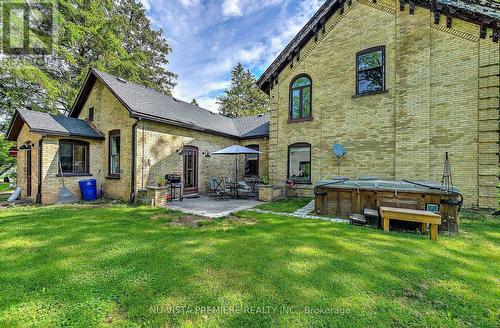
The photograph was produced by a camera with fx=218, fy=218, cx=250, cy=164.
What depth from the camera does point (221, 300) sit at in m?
2.66

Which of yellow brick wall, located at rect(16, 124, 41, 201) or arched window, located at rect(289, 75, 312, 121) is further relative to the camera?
arched window, located at rect(289, 75, 312, 121)

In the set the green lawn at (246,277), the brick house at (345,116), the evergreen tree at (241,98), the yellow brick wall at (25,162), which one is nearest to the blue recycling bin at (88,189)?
the brick house at (345,116)

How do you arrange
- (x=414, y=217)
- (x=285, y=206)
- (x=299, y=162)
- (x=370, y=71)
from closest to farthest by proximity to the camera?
(x=414, y=217) → (x=285, y=206) → (x=370, y=71) → (x=299, y=162)

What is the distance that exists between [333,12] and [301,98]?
3982 mm

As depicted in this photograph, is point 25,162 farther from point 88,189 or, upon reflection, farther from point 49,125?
point 88,189

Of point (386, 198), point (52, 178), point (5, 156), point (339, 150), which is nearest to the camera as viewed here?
point (386, 198)

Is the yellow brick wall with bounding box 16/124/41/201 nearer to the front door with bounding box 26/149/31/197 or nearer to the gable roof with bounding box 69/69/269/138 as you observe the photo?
the front door with bounding box 26/149/31/197

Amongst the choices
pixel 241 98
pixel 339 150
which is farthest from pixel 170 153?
pixel 241 98

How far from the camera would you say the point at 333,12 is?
996 centimetres

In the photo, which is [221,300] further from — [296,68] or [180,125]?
[296,68]

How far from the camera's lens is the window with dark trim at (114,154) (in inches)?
410

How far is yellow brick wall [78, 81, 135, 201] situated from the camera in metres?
9.57

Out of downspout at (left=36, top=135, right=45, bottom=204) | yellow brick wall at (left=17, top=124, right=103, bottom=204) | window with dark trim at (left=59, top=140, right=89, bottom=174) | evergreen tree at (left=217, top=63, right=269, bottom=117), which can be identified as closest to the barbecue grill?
yellow brick wall at (left=17, top=124, right=103, bottom=204)

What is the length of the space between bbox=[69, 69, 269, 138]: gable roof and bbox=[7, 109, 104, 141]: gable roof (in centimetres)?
210
